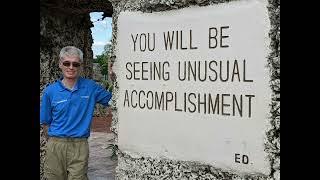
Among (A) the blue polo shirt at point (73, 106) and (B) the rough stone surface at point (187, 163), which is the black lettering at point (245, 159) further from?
(A) the blue polo shirt at point (73, 106)

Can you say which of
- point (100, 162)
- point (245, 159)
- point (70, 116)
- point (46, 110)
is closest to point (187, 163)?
point (245, 159)

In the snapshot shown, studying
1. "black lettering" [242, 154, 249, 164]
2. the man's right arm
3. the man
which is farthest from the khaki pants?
"black lettering" [242, 154, 249, 164]

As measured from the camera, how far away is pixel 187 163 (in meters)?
1.72

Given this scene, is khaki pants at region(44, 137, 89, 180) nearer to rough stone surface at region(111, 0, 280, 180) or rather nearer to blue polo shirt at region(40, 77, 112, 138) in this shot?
blue polo shirt at region(40, 77, 112, 138)

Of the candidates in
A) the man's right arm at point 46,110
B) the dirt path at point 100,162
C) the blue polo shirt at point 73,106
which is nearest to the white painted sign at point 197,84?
the blue polo shirt at point 73,106

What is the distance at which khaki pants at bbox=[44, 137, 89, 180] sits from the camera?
3.19 m

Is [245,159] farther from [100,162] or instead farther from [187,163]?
[100,162]

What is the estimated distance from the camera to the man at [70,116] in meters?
3.17
